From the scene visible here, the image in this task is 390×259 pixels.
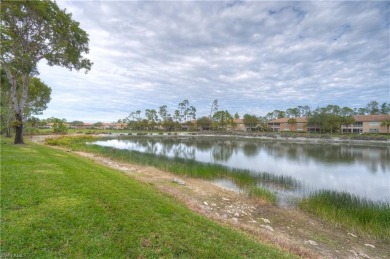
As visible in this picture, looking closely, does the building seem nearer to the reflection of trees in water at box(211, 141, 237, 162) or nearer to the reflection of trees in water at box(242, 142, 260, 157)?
the reflection of trees in water at box(242, 142, 260, 157)

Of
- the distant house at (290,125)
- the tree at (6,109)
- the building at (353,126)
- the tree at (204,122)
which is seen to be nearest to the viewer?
the tree at (6,109)

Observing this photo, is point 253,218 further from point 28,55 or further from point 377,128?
point 377,128

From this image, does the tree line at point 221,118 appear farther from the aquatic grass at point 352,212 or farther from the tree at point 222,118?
the aquatic grass at point 352,212

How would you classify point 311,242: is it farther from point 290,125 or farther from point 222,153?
point 290,125

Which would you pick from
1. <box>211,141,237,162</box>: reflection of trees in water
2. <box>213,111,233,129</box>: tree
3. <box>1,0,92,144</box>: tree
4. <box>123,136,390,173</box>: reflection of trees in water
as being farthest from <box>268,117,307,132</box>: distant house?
<box>1,0,92,144</box>: tree

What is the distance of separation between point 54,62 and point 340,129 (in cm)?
7907

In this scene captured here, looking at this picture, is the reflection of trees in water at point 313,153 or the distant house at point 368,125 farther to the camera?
the distant house at point 368,125

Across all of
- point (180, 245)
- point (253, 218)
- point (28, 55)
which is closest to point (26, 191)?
point (180, 245)

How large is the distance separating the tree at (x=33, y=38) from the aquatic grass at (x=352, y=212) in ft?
57.0

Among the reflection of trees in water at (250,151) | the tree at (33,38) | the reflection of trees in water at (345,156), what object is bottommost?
the reflection of trees in water at (345,156)

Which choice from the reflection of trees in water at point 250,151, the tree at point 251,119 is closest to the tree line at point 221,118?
the tree at point 251,119

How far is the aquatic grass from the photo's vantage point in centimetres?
721

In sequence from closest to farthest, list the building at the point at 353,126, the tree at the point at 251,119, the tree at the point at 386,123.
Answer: the tree at the point at 386,123 < the building at the point at 353,126 < the tree at the point at 251,119

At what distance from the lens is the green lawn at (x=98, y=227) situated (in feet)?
11.2
